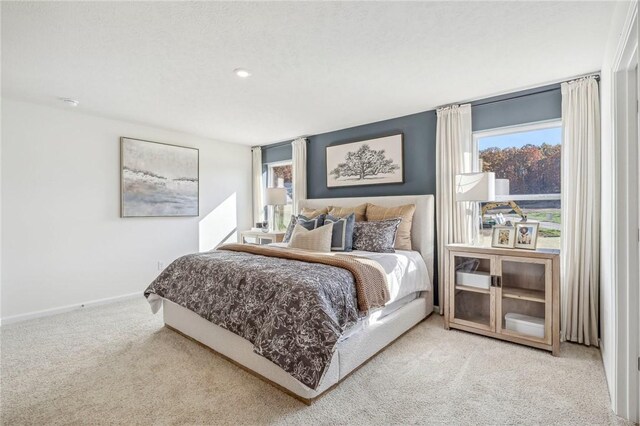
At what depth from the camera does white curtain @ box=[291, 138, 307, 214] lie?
5027 mm

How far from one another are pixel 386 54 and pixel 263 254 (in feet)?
6.44

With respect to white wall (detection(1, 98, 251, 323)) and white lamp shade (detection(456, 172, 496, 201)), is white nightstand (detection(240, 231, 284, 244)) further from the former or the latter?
white lamp shade (detection(456, 172, 496, 201))

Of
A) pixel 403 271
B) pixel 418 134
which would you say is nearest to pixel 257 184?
pixel 418 134

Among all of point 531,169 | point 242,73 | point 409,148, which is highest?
point 242,73

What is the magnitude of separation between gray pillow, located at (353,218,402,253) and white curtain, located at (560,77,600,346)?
153 centimetres

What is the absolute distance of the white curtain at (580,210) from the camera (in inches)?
105

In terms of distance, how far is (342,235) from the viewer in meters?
3.36

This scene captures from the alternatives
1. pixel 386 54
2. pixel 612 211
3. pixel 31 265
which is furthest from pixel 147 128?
pixel 612 211

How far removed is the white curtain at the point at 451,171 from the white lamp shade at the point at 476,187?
42cm

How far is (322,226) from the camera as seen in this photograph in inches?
135

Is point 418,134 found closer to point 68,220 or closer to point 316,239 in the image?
point 316,239

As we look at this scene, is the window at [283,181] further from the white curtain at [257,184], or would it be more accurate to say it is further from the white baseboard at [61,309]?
the white baseboard at [61,309]

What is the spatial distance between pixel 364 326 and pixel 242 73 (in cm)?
231

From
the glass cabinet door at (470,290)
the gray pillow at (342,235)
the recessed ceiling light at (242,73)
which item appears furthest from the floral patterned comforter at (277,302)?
the recessed ceiling light at (242,73)
